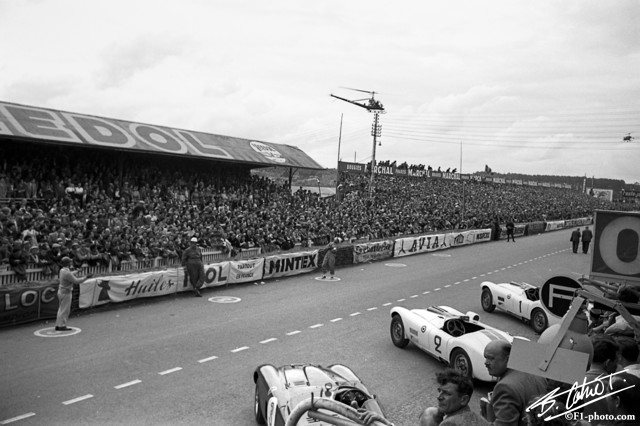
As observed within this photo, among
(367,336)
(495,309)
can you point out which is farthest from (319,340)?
(495,309)

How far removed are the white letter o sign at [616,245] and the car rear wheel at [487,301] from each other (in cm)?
836

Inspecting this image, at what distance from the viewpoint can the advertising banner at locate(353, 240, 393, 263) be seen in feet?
79.2

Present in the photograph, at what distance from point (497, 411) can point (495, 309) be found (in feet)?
40.7

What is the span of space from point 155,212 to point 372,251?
10729mm

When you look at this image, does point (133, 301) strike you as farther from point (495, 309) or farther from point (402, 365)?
point (495, 309)

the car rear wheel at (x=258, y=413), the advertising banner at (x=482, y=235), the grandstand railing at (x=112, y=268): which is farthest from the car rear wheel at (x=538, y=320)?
the advertising banner at (x=482, y=235)

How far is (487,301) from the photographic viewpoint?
14.9m

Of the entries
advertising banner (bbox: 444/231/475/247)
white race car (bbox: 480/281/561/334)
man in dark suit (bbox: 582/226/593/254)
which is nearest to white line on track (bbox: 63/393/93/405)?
white race car (bbox: 480/281/561/334)

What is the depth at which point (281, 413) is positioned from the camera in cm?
591

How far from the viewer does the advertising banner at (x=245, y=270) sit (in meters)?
17.4

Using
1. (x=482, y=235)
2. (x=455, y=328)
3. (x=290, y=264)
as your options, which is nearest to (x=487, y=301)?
(x=455, y=328)

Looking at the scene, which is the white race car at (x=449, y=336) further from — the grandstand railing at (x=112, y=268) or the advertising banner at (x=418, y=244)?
the advertising banner at (x=418, y=244)

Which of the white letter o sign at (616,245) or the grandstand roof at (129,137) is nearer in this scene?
the white letter o sign at (616,245)

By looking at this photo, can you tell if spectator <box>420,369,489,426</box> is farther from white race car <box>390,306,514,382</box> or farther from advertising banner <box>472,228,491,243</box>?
advertising banner <box>472,228,491,243</box>
